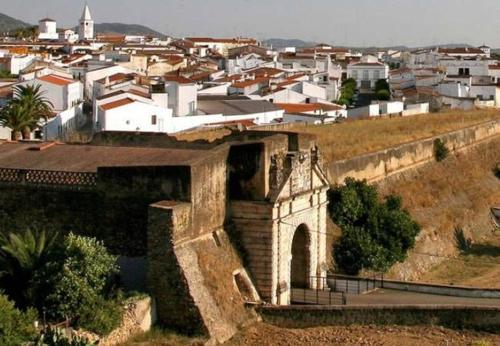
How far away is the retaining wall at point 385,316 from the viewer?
17.0 m

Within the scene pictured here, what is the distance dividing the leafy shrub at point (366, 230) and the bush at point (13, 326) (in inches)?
473

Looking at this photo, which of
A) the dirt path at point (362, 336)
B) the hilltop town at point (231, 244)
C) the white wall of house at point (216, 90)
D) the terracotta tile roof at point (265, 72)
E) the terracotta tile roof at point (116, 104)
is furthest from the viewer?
the terracotta tile roof at point (265, 72)

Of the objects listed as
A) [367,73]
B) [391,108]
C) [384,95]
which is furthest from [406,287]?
[367,73]

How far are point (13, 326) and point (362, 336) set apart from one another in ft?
21.5

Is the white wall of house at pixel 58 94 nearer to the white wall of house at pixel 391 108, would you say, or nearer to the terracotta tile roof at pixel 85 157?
the white wall of house at pixel 391 108

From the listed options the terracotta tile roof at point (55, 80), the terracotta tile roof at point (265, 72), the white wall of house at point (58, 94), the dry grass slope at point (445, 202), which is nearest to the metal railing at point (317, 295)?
the dry grass slope at point (445, 202)

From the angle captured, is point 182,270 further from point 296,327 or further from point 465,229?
point 465,229

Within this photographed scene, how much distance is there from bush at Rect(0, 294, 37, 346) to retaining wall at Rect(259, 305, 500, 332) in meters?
5.41

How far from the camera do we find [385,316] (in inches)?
685

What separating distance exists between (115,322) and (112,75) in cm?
4230

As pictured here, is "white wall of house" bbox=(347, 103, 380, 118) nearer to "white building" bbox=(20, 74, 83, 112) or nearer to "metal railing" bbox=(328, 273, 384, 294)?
"white building" bbox=(20, 74, 83, 112)

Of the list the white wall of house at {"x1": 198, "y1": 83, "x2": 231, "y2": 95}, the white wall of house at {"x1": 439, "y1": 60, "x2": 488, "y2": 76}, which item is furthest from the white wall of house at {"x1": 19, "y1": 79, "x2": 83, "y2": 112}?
the white wall of house at {"x1": 439, "y1": 60, "x2": 488, "y2": 76}

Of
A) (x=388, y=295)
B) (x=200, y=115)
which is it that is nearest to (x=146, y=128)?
(x=200, y=115)

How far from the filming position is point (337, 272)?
23891 mm
